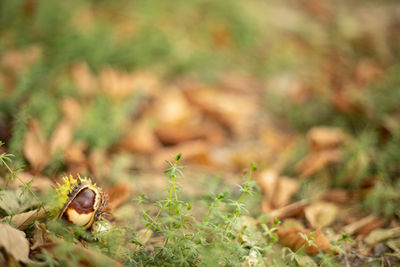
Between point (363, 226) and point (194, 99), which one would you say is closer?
point (363, 226)

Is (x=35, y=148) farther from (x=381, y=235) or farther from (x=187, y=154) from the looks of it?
(x=381, y=235)

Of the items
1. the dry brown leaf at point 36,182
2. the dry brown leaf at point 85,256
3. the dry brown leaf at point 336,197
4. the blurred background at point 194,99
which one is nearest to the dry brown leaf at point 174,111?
the blurred background at point 194,99

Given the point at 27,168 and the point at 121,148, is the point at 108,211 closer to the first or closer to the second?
the point at 27,168

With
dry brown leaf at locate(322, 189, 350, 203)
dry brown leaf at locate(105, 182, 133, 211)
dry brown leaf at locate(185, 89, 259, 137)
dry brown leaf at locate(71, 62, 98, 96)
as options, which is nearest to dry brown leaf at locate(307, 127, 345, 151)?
dry brown leaf at locate(322, 189, 350, 203)

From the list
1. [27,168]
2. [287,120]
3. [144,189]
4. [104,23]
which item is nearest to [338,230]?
[144,189]

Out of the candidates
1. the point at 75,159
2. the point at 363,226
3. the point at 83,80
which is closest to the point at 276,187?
the point at 363,226

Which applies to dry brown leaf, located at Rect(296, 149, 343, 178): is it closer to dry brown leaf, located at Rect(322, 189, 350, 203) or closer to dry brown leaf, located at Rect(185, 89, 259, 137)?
dry brown leaf, located at Rect(322, 189, 350, 203)
